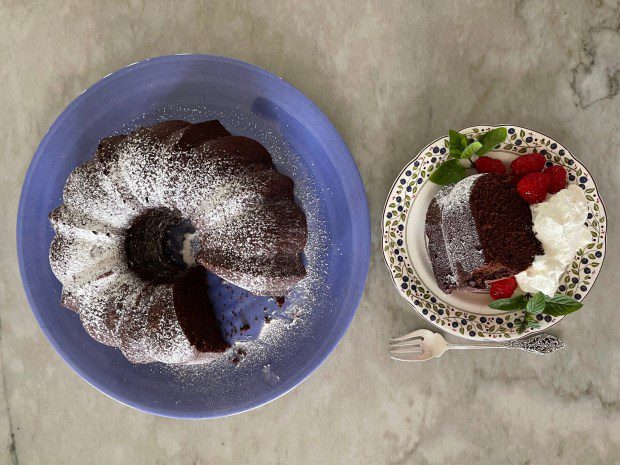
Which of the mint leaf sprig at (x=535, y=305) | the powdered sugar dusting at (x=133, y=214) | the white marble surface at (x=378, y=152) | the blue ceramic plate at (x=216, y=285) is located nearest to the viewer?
the powdered sugar dusting at (x=133, y=214)

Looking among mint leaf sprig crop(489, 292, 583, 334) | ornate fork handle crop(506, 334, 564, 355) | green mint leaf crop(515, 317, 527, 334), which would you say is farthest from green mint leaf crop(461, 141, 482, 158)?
ornate fork handle crop(506, 334, 564, 355)

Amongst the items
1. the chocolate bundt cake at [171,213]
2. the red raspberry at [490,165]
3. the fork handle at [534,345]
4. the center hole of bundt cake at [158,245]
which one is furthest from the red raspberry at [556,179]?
the center hole of bundt cake at [158,245]

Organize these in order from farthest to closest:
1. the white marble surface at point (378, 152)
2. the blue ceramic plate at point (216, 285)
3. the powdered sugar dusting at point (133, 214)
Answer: the white marble surface at point (378, 152), the blue ceramic plate at point (216, 285), the powdered sugar dusting at point (133, 214)

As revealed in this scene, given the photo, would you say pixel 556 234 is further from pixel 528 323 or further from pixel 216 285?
pixel 216 285

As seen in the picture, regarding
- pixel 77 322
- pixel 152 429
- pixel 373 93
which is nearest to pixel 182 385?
pixel 152 429

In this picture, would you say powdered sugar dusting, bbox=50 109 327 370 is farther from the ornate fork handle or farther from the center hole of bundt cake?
the ornate fork handle

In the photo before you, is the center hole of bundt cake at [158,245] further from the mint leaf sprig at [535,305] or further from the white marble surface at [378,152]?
the mint leaf sprig at [535,305]
